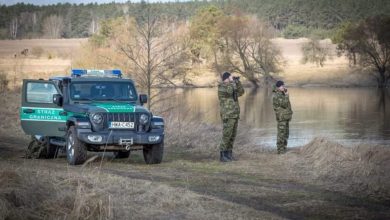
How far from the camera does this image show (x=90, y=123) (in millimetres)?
13555

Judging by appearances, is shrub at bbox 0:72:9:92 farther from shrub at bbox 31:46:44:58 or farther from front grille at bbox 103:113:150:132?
shrub at bbox 31:46:44:58

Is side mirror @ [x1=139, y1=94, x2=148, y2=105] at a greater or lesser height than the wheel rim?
greater

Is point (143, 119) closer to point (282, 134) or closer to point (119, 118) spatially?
point (119, 118)

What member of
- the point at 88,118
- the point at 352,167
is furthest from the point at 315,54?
the point at 352,167

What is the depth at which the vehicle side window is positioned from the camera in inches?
603

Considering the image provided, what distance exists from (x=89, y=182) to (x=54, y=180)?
59cm

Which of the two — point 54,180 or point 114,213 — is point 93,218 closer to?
point 114,213

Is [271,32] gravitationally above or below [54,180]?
above

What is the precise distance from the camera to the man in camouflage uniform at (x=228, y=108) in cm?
1491

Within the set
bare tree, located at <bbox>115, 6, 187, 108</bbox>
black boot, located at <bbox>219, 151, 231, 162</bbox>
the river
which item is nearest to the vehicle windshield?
black boot, located at <bbox>219, 151, 231, 162</bbox>

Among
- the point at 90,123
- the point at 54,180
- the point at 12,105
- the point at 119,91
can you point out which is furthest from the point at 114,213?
the point at 12,105

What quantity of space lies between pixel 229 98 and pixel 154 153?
2.15 m

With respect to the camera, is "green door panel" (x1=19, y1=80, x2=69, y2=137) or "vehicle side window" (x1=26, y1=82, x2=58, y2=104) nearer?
"green door panel" (x1=19, y1=80, x2=69, y2=137)

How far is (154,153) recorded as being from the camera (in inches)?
559
